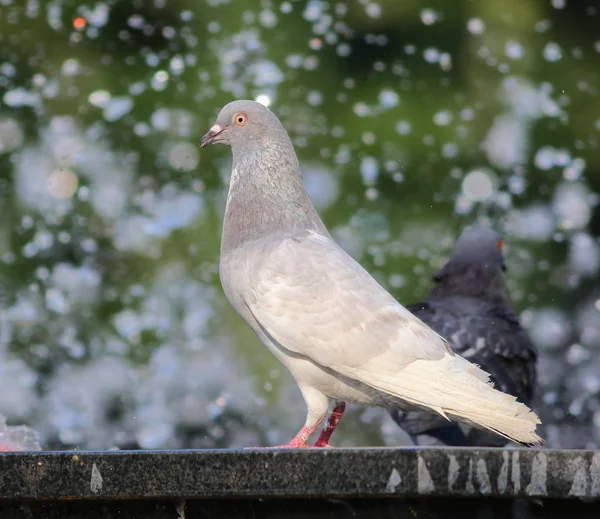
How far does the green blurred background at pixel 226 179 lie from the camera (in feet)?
21.8

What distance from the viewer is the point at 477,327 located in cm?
413

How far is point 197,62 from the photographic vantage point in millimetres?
6891

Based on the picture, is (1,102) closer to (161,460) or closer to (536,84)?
(536,84)

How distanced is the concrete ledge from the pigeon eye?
1.43m

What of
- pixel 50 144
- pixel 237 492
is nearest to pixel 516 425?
pixel 237 492

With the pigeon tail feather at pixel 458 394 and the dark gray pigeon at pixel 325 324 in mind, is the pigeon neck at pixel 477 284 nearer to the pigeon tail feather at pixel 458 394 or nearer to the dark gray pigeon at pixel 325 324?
the dark gray pigeon at pixel 325 324

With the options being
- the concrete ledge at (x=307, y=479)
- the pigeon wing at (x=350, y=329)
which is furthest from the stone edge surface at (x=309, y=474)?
the pigeon wing at (x=350, y=329)

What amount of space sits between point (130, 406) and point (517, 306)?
2510mm

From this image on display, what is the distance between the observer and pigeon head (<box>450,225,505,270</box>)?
4551 mm

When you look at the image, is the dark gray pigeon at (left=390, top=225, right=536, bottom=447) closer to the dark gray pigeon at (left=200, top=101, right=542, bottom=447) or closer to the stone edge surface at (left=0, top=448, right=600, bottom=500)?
the dark gray pigeon at (left=200, top=101, right=542, bottom=447)

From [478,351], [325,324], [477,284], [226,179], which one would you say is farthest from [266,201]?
[226,179]

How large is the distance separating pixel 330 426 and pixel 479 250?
1.97 meters

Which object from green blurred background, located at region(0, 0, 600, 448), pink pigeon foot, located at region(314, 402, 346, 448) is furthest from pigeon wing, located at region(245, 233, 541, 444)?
green blurred background, located at region(0, 0, 600, 448)

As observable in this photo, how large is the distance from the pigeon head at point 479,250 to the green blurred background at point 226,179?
5.87ft
